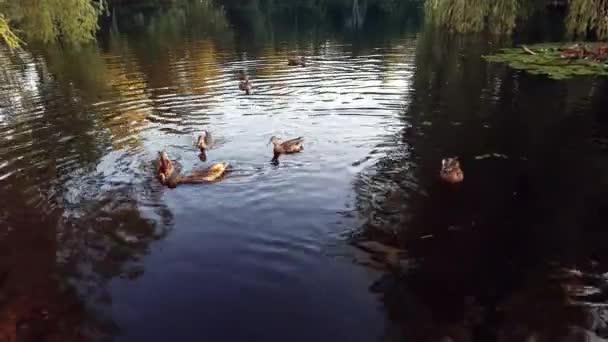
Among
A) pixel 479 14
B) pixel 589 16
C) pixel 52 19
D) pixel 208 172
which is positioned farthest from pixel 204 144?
pixel 479 14

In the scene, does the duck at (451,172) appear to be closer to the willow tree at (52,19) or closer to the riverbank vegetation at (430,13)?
the riverbank vegetation at (430,13)

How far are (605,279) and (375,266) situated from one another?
159 inches

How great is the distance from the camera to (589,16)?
99.4 feet

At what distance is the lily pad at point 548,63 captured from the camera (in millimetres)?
23500

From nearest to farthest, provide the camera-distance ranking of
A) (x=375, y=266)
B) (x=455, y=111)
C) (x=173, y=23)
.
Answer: (x=375, y=266) → (x=455, y=111) → (x=173, y=23)

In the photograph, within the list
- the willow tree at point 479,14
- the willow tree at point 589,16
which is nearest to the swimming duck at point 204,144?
the willow tree at point 589,16

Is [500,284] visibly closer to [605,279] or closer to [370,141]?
[605,279]

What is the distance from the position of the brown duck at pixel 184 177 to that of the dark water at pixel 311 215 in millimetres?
220

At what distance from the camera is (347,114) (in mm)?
18594

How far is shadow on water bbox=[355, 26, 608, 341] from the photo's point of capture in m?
7.91

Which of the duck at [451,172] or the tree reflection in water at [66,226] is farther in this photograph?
the duck at [451,172]

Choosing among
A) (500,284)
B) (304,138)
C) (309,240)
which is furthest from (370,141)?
(500,284)

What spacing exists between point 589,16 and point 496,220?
85.2ft

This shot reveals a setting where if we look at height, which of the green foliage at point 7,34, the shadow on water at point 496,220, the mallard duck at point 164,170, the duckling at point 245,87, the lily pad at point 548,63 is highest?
the green foliage at point 7,34
